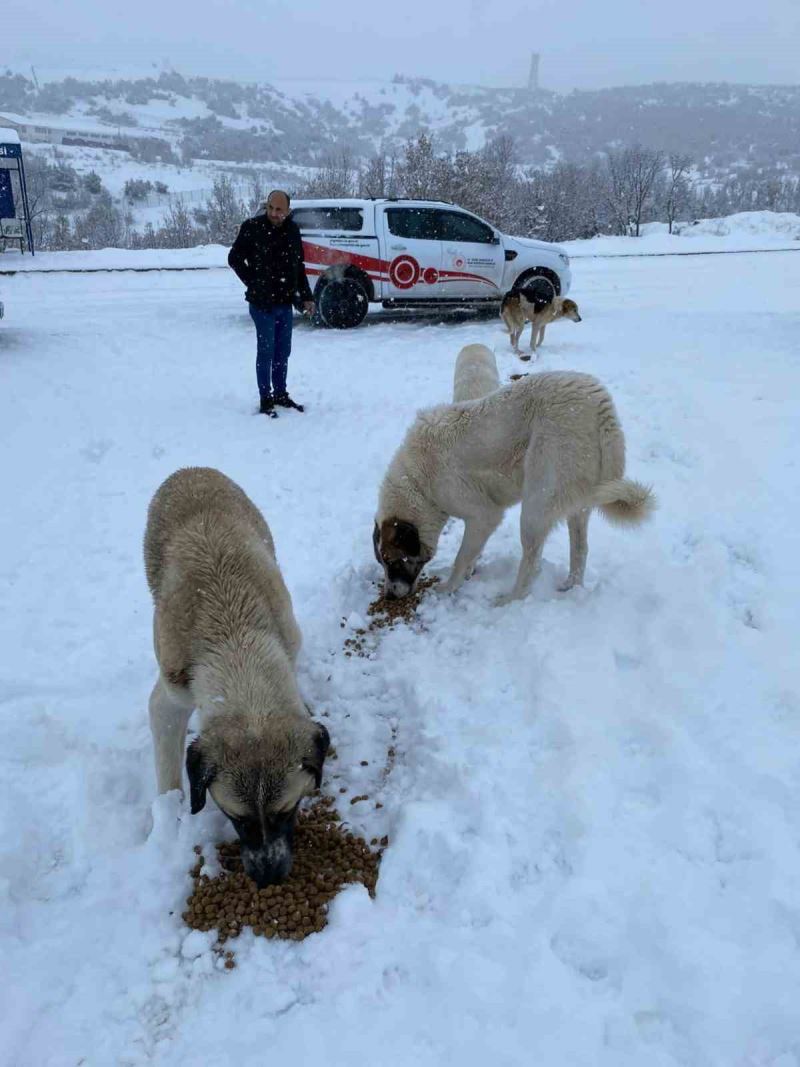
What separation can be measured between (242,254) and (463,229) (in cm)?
745

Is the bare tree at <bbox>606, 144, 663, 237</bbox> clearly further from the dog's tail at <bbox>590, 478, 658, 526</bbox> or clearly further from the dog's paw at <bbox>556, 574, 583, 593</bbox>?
the dog's tail at <bbox>590, 478, 658, 526</bbox>

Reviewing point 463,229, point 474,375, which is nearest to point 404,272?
point 463,229

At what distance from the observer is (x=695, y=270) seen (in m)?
20.9

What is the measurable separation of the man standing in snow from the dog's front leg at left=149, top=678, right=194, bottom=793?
5.84 metres

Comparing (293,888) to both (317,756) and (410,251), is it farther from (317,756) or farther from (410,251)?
(410,251)

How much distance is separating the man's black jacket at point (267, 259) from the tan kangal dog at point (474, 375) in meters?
2.40

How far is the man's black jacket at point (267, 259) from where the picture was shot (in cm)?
765

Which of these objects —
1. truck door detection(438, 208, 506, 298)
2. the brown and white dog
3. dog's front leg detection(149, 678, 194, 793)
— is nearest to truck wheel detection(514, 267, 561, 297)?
truck door detection(438, 208, 506, 298)

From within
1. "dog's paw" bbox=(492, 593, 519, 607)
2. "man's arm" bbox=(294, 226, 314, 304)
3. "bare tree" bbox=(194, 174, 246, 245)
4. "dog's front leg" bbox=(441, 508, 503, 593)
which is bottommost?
"dog's paw" bbox=(492, 593, 519, 607)

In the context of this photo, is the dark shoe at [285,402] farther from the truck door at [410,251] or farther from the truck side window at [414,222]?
the truck side window at [414,222]

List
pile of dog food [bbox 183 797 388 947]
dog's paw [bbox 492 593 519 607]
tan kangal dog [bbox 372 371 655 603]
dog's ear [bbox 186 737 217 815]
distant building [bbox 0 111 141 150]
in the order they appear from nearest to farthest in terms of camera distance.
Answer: dog's ear [bbox 186 737 217 815] < pile of dog food [bbox 183 797 388 947] < tan kangal dog [bbox 372 371 655 603] < dog's paw [bbox 492 593 519 607] < distant building [bbox 0 111 141 150]

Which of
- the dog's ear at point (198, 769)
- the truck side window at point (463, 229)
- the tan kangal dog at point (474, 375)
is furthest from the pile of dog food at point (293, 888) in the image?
the truck side window at point (463, 229)

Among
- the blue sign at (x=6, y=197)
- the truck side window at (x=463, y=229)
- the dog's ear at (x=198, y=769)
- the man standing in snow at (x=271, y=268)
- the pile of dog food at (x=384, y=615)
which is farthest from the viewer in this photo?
the blue sign at (x=6, y=197)

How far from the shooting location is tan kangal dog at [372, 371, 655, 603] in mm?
4289
